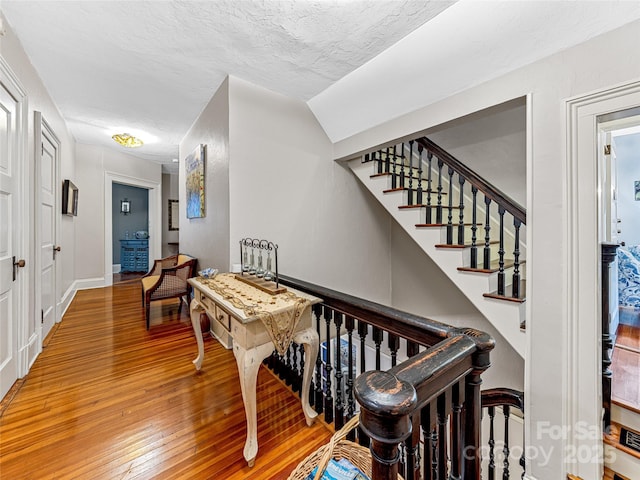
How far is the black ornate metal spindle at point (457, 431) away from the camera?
2.50ft

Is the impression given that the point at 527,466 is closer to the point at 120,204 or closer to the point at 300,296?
the point at 300,296

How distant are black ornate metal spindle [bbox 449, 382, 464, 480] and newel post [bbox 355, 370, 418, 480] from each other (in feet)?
1.15

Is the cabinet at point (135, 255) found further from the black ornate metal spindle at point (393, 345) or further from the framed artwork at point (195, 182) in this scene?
the black ornate metal spindle at point (393, 345)

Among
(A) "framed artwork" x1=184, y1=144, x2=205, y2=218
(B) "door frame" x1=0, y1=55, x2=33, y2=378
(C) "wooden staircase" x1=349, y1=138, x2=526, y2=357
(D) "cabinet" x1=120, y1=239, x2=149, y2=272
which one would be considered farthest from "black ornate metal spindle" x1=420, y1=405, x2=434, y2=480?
(D) "cabinet" x1=120, y1=239, x2=149, y2=272

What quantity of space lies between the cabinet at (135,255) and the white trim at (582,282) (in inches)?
277

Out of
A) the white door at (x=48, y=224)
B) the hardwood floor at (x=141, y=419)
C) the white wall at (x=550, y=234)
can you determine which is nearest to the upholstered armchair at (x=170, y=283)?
the hardwood floor at (x=141, y=419)

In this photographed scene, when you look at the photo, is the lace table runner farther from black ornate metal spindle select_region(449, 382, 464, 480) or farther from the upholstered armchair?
the upholstered armchair

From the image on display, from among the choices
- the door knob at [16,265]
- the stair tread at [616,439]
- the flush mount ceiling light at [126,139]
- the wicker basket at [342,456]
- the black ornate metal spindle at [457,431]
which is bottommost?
the stair tread at [616,439]

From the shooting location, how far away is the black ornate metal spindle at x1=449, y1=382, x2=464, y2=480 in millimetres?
763

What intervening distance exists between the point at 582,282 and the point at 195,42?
9.90 ft

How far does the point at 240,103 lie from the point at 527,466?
3.50m

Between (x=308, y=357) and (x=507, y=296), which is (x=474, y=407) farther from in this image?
(x=507, y=296)

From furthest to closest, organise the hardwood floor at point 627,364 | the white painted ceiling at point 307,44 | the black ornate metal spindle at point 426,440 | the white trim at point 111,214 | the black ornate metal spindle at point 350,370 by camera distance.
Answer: the white trim at point 111,214 → the hardwood floor at point 627,364 → the white painted ceiling at point 307,44 → the black ornate metal spindle at point 350,370 → the black ornate metal spindle at point 426,440

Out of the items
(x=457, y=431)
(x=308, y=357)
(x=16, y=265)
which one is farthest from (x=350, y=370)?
(x=16, y=265)
